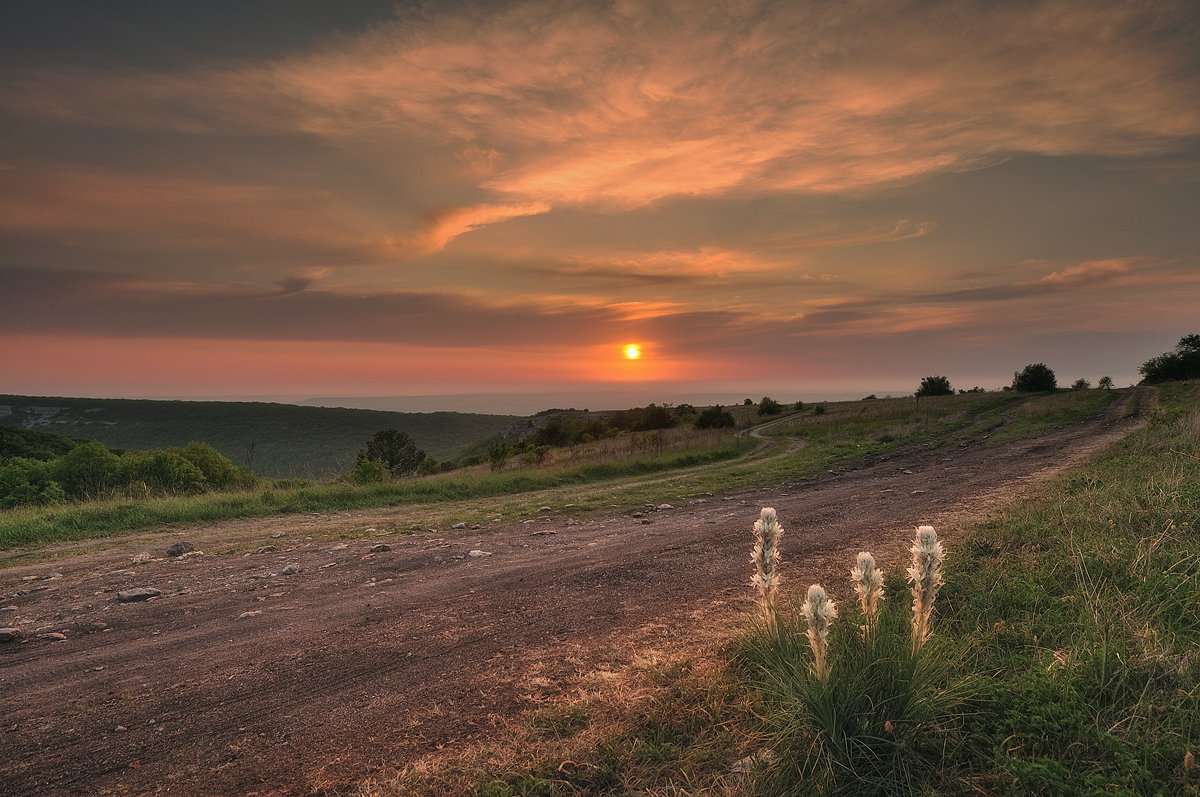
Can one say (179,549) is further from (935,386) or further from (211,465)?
(935,386)

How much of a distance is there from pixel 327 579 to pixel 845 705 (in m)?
7.91

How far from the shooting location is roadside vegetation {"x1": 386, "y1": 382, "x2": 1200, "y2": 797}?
9.64 feet

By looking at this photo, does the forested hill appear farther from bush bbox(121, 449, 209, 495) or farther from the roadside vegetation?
the roadside vegetation

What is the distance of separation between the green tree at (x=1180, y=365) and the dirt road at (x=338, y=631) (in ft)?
261

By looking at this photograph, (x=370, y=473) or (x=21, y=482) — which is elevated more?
(x=21, y=482)

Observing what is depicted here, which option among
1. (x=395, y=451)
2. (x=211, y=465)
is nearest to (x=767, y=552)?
(x=211, y=465)

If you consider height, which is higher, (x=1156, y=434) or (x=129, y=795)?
(x=1156, y=434)

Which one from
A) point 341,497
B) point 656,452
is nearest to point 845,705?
point 341,497

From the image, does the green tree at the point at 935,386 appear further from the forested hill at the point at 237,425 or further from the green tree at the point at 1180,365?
the forested hill at the point at 237,425

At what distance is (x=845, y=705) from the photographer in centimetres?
312

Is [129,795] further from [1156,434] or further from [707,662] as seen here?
[1156,434]

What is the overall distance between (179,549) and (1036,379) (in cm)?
8502

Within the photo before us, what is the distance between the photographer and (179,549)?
1096 centimetres

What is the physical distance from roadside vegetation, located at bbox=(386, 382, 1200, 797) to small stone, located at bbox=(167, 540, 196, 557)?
9962 mm
